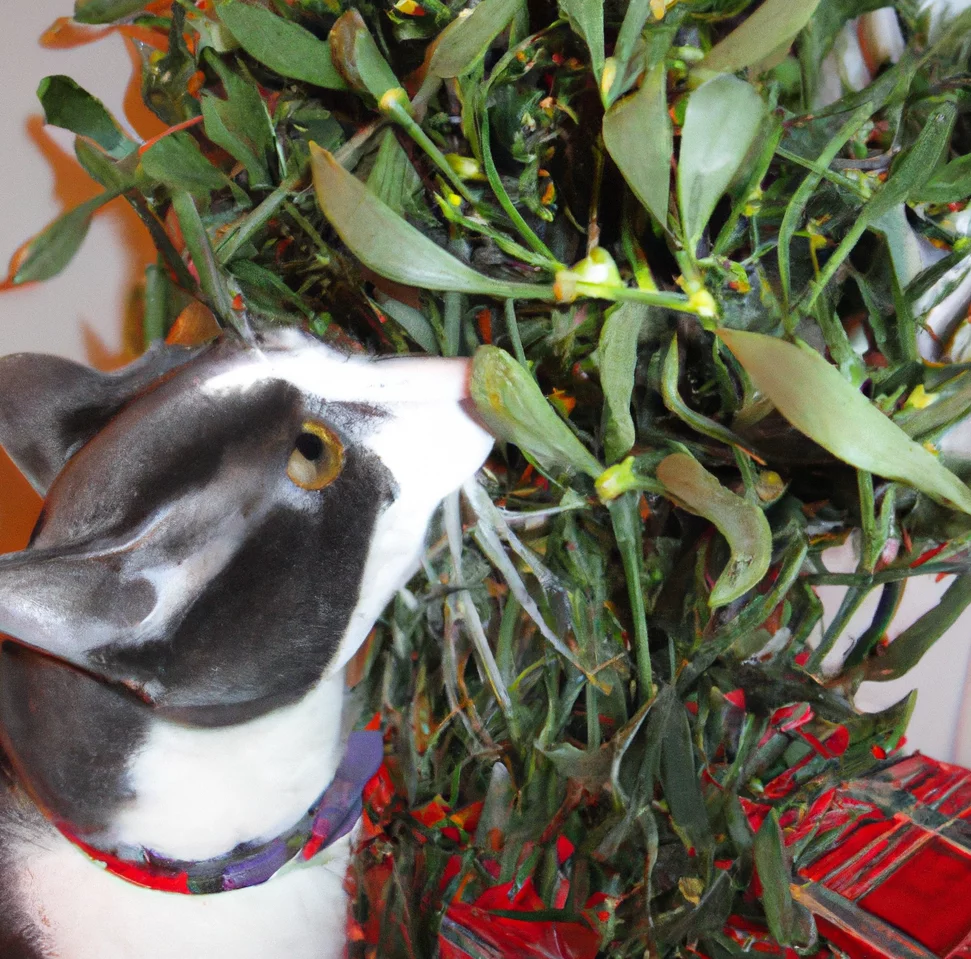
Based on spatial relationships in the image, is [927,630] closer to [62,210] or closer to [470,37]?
[470,37]

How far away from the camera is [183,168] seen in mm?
342

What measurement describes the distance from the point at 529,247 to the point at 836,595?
0.30m

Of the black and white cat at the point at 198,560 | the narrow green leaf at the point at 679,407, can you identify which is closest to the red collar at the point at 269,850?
the black and white cat at the point at 198,560

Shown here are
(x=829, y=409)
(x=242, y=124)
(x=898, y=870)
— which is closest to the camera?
(x=829, y=409)

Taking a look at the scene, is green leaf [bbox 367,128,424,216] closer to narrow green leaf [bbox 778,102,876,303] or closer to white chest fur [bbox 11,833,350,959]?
narrow green leaf [bbox 778,102,876,303]

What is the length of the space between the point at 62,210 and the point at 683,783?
531 millimetres

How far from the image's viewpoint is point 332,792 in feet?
1.35

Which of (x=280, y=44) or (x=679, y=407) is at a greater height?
(x=280, y=44)

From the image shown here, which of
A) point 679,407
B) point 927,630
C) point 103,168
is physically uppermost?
point 103,168

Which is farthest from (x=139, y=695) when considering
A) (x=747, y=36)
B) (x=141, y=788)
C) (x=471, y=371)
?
(x=747, y=36)

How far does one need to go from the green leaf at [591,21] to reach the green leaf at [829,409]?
106 millimetres

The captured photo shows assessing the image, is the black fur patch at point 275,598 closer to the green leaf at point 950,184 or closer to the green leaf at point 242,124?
the green leaf at point 242,124

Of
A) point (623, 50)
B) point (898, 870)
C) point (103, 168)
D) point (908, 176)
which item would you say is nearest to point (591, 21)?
point (623, 50)

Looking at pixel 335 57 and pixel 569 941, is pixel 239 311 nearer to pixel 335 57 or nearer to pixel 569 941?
pixel 335 57
